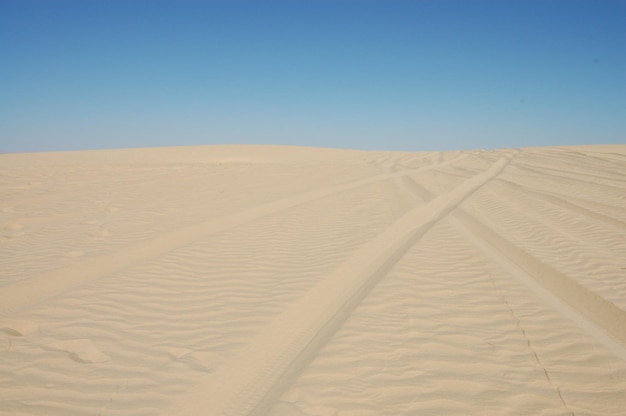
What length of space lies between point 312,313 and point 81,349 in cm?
223

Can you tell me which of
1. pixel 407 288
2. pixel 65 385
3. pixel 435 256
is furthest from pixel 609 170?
pixel 65 385

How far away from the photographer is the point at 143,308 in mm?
4016

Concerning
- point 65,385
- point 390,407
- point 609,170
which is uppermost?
point 609,170

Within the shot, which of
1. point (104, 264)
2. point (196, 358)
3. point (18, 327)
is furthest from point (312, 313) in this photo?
point (104, 264)

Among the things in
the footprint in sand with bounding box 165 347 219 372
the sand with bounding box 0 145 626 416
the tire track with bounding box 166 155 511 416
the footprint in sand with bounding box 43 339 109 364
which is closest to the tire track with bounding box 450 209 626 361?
the sand with bounding box 0 145 626 416

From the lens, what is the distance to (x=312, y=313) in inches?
153

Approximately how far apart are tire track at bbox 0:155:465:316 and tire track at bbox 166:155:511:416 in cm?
275

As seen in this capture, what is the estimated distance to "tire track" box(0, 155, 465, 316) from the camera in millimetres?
4184

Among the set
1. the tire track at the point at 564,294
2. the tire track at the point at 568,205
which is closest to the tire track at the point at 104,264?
the tire track at the point at 564,294

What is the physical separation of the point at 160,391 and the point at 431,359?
2.28 meters

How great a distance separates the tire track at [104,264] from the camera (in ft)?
13.7

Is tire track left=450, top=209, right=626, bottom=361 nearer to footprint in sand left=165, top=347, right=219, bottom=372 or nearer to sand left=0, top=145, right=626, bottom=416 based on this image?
sand left=0, top=145, right=626, bottom=416

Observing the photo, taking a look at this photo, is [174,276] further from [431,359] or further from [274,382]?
[431,359]

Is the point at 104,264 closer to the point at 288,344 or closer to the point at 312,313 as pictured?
the point at 312,313
